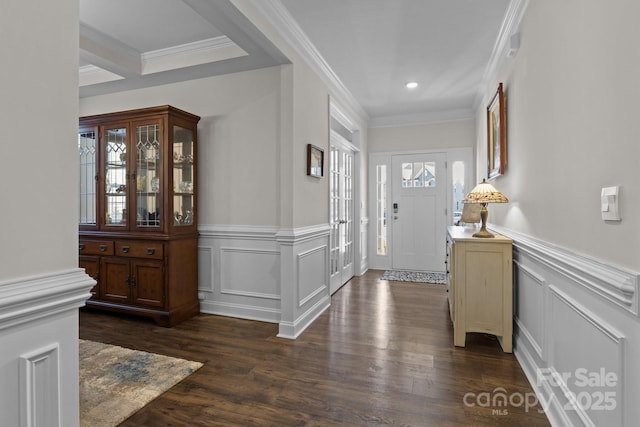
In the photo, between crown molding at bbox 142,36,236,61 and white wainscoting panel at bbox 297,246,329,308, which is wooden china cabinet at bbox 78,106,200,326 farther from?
white wainscoting panel at bbox 297,246,329,308

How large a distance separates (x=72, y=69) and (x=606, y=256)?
1994 mm

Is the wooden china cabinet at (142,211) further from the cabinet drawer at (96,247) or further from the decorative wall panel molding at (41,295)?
the decorative wall panel molding at (41,295)

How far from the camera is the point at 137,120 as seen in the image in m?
3.12

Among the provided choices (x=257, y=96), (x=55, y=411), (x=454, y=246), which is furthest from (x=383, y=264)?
(x=55, y=411)

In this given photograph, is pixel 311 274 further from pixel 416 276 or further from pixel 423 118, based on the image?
pixel 423 118

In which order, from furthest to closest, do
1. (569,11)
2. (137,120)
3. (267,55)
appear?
(137,120), (267,55), (569,11)

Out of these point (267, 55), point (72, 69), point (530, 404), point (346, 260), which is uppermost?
point (267, 55)

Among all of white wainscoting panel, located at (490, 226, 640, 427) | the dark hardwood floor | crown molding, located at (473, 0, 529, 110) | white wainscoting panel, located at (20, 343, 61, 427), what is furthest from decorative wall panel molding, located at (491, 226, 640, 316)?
white wainscoting panel, located at (20, 343, 61, 427)

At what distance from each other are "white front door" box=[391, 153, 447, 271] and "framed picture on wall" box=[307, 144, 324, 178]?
2.36 meters

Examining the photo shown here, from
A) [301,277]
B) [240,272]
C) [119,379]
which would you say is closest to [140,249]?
[240,272]

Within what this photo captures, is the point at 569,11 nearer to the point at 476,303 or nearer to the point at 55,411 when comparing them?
the point at 476,303

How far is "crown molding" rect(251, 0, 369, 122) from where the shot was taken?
239cm

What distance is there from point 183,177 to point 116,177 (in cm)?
66

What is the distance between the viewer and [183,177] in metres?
3.27
